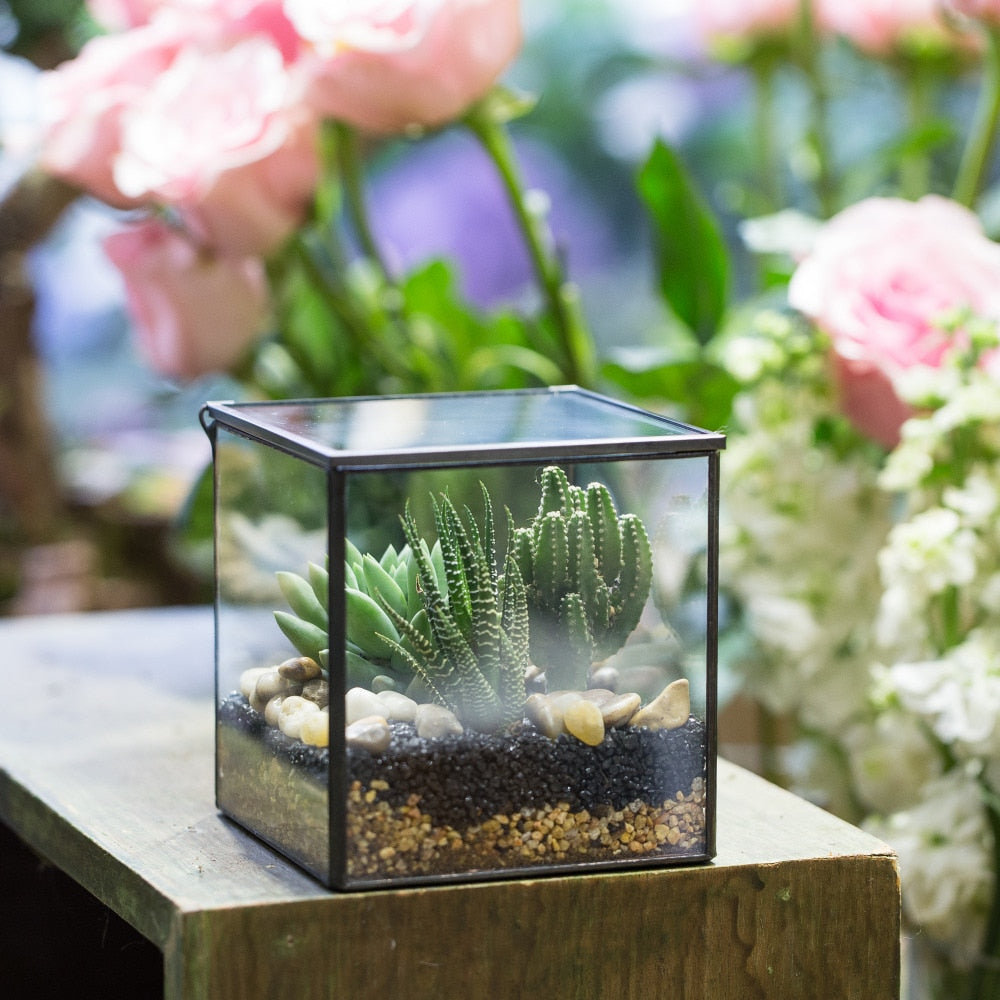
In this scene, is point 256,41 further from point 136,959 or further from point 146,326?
point 136,959

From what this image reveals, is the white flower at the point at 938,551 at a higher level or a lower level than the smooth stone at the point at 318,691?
higher

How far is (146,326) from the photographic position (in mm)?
855

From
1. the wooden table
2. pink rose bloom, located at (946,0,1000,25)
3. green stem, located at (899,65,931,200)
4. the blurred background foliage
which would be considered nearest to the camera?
the wooden table

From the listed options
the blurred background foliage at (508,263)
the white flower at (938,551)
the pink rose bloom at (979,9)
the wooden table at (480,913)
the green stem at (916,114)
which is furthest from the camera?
the green stem at (916,114)

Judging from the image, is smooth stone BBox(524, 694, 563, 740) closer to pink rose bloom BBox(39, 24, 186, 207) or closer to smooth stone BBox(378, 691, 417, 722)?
smooth stone BBox(378, 691, 417, 722)

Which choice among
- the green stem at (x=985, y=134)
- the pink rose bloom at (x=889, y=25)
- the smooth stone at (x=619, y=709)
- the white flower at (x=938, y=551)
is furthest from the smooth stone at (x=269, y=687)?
the pink rose bloom at (x=889, y=25)

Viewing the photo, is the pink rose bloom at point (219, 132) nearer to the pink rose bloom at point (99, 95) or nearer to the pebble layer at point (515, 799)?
the pink rose bloom at point (99, 95)

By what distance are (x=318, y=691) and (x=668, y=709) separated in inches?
4.7

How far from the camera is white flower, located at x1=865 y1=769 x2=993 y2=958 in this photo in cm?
66

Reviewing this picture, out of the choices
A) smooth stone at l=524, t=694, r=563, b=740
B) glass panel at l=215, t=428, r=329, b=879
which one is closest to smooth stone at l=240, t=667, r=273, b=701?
glass panel at l=215, t=428, r=329, b=879

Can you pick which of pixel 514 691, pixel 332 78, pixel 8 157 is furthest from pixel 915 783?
pixel 8 157

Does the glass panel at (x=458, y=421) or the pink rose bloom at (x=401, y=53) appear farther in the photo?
the pink rose bloom at (x=401, y=53)

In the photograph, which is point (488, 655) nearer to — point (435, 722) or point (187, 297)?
point (435, 722)

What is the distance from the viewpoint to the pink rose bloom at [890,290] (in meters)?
0.70
